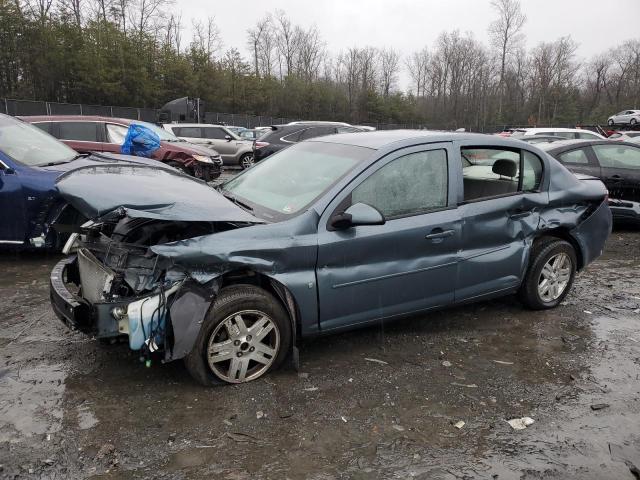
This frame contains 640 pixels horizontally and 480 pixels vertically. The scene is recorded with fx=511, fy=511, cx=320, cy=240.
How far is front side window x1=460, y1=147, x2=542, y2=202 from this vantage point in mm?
4605

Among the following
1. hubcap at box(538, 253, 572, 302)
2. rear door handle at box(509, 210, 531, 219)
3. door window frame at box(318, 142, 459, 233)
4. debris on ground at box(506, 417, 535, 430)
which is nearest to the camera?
debris on ground at box(506, 417, 535, 430)

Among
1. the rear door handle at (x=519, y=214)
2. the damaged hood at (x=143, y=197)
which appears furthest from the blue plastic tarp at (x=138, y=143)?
the rear door handle at (x=519, y=214)

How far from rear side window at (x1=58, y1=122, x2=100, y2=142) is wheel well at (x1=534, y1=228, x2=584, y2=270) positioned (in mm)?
9318

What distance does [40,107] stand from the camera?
81.7ft

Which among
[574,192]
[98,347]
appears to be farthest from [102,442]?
[574,192]

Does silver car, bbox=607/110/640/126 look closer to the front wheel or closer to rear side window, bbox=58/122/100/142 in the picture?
the front wheel

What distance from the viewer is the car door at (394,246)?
3.59 m

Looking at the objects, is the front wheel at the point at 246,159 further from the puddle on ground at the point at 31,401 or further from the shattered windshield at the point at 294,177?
the puddle on ground at the point at 31,401

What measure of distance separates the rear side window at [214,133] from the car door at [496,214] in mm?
15261

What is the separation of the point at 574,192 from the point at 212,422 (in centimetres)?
392

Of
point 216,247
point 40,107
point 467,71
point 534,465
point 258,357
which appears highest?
point 467,71

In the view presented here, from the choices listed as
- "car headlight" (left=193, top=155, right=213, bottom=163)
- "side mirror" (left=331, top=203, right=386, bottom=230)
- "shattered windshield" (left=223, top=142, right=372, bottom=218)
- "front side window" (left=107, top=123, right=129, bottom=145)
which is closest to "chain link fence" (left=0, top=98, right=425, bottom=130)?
"front side window" (left=107, top=123, right=129, bottom=145)

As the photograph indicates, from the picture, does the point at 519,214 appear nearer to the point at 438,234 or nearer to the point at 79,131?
the point at 438,234

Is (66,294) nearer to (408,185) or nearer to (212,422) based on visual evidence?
(212,422)
